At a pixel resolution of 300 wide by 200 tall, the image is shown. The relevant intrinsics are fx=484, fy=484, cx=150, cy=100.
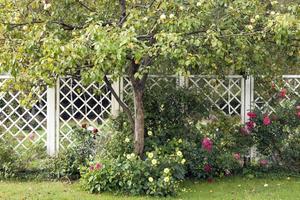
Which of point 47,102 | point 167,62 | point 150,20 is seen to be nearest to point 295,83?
point 167,62

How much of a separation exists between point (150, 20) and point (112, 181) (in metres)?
1.93

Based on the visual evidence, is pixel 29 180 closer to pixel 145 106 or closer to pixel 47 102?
pixel 47 102

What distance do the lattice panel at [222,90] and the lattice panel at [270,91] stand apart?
260 mm

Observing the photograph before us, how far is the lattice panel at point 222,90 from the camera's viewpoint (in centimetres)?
693

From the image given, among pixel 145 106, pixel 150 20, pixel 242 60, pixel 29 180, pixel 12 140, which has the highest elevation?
pixel 150 20

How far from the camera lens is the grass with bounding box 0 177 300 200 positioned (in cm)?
562

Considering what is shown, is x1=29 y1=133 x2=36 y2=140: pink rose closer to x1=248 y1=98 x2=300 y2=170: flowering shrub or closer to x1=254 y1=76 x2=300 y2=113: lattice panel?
x1=248 y1=98 x2=300 y2=170: flowering shrub

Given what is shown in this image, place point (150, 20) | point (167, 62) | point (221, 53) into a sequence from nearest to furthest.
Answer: point (221, 53), point (150, 20), point (167, 62)

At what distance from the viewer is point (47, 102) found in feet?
22.6

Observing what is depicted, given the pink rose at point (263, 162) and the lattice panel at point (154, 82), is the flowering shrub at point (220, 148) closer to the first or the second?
the pink rose at point (263, 162)

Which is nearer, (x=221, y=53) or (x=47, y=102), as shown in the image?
(x=221, y=53)

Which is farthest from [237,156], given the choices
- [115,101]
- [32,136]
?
[32,136]

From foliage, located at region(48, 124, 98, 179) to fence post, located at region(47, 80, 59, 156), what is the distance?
0.23m

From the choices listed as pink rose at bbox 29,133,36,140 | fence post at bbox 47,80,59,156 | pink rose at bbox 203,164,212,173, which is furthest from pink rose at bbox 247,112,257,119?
pink rose at bbox 29,133,36,140
